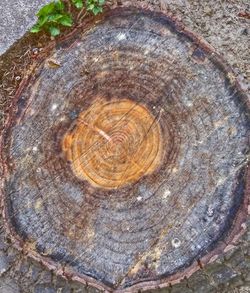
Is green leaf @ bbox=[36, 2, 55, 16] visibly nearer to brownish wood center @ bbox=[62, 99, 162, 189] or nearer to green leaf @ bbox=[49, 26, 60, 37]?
green leaf @ bbox=[49, 26, 60, 37]

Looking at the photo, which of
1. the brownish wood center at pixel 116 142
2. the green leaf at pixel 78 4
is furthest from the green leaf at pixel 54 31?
the brownish wood center at pixel 116 142

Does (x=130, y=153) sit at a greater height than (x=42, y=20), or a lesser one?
lesser

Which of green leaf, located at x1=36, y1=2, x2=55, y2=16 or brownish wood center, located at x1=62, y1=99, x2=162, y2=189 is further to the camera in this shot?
green leaf, located at x1=36, y1=2, x2=55, y2=16

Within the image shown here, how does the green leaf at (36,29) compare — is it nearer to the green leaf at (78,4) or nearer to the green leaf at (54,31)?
the green leaf at (54,31)

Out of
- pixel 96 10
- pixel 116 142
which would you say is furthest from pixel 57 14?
pixel 116 142

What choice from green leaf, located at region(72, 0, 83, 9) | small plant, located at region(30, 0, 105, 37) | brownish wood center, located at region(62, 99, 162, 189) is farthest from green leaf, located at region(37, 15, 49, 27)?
brownish wood center, located at region(62, 99, 162, 189)

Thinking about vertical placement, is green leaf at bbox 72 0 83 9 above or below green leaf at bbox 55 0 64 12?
below

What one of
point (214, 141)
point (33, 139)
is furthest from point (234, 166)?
point (33, 139)

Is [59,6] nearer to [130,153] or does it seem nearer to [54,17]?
[54,17]
